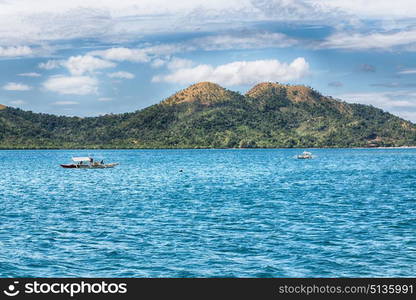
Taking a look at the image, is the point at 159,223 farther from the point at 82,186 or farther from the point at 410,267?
the point at 82,186

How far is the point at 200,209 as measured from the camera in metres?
68.6

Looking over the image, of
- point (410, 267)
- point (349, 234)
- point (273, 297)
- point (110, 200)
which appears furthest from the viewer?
point (110, 200)

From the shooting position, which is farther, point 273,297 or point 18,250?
point 18,250

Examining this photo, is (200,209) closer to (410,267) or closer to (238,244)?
(238,244)

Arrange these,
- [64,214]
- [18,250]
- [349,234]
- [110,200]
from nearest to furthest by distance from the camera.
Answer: [18,250] < [349,234] < [64,214] < [110,200]

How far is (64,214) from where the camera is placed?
63.9 meters

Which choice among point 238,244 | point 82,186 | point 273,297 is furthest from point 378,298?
point 82,186

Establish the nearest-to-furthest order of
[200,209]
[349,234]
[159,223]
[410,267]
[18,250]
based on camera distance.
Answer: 1. [410,267]
2. [18,250]
3. [349,234]
4. [159,223]
5. [200,209]

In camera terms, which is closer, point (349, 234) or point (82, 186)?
point (349, 234)

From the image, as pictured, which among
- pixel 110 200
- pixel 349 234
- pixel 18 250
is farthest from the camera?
pixel 110 200

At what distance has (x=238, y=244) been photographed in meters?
43.9

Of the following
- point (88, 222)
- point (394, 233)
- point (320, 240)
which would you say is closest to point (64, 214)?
point (88, 222)

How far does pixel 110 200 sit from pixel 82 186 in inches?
1133

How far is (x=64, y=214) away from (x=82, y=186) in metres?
44.5
